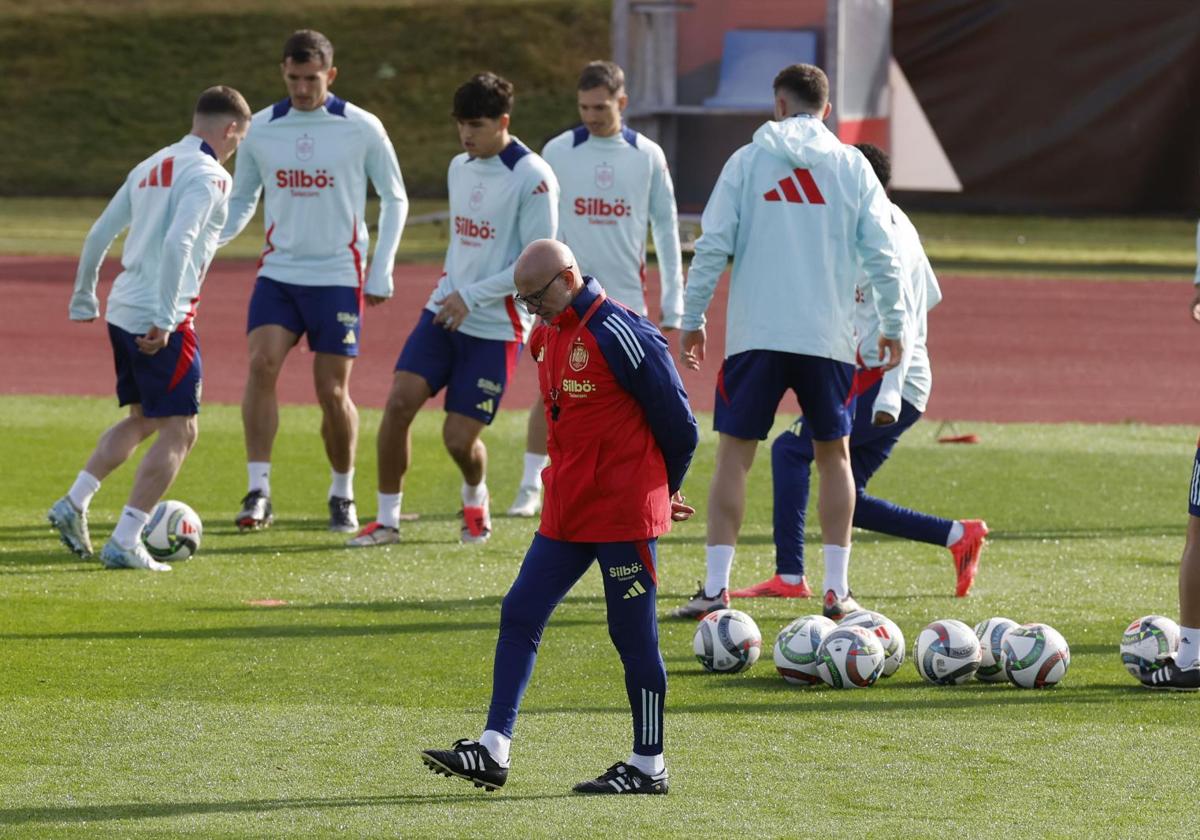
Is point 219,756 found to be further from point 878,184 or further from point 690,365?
point 878,184

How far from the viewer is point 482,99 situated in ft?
32.5

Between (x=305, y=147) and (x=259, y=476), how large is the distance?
5.81 feet

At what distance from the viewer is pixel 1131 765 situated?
241 inches

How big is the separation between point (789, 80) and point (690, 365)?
1.27 m

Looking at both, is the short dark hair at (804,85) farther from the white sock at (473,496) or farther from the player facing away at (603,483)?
the white sock at (473,496)

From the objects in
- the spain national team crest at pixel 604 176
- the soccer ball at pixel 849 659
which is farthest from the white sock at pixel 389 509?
the soccer ball at pixel 849 659

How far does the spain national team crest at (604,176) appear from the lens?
36.2 feet

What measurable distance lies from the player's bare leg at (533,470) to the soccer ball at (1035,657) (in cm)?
464

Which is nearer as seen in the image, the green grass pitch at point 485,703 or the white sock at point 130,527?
the green grass pitch at point 485,703

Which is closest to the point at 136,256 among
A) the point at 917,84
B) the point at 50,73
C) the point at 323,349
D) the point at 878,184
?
the point at 323,349

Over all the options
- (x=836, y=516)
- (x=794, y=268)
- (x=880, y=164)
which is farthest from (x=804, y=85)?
(x=836, y=516)

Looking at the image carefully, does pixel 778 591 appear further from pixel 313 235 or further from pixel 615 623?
pixel 615 623

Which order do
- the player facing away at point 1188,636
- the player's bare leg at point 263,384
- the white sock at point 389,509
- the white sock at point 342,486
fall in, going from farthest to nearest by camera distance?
the white sock at point 342,486
the player's bare leg at point 263,384
the white sock at point 389,509
the player facing away at point 1188,636

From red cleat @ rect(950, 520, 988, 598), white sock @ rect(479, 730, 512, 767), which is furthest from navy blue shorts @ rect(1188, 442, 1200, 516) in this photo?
white sock @ rect(479, 730, 512, 767)
